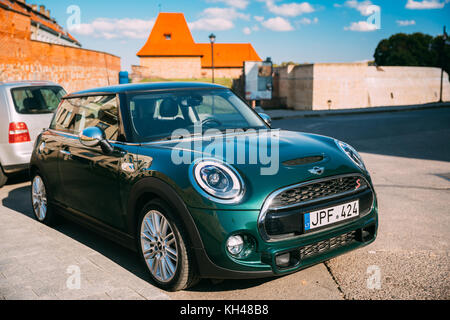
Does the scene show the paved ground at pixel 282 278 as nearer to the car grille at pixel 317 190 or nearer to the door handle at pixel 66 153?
the car grille at pixel 317 190

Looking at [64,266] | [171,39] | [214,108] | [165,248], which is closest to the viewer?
[165,248]

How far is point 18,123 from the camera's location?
7.59 meters

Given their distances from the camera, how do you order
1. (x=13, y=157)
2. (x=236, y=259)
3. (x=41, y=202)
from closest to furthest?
1. (x=236, y=259)
2. (x=41, y=202)
3. (x=13, y=157)

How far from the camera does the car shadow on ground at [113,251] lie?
343cm

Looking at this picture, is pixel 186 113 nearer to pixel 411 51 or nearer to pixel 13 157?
pixel 13 157

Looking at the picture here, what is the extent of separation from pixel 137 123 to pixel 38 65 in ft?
60.7

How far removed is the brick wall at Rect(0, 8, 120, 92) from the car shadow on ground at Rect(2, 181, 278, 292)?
13.1 m

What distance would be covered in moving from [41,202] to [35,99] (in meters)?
3.37

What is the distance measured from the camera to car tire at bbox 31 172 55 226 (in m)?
5.18

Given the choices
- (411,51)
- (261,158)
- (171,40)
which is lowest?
(261,158)

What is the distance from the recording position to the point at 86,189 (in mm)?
4188

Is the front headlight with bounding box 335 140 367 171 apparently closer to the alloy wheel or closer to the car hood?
the car hood

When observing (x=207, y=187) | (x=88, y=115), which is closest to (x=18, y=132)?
(x=88, y=115)

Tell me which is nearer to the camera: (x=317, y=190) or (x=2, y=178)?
(x=317, y=190)
